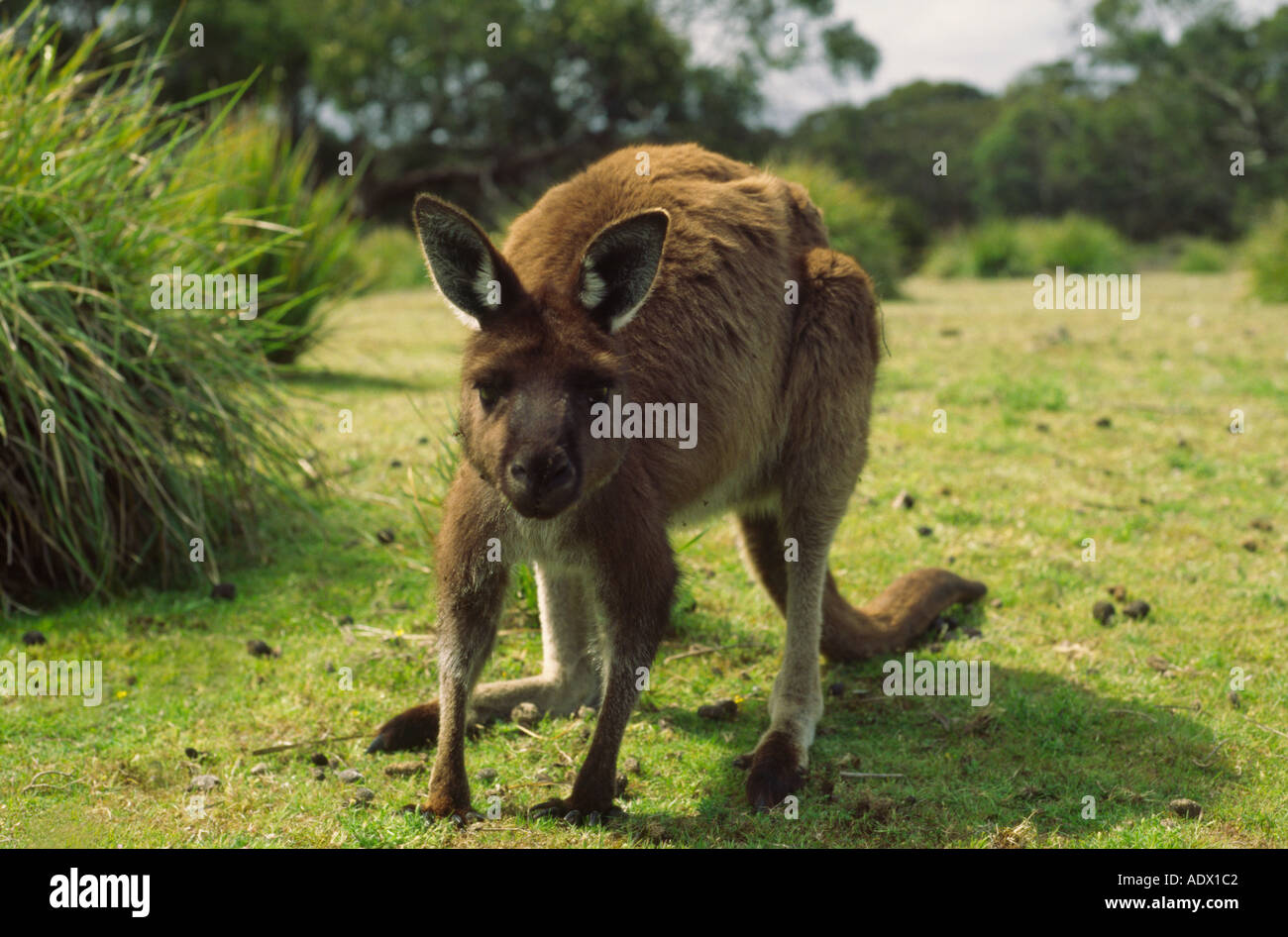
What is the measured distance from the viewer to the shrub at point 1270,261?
14.7m

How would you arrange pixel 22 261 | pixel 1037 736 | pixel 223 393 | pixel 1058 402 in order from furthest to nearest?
pixel 1058 402, pixel 223 393, pixel 22 261, pixel 1037 736

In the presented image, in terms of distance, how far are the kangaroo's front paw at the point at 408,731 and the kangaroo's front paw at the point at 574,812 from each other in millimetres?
682

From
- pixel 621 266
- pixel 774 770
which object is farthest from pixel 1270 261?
pixel 621 266

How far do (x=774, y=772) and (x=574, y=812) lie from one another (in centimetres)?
71

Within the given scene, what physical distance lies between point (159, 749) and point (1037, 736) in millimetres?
3172

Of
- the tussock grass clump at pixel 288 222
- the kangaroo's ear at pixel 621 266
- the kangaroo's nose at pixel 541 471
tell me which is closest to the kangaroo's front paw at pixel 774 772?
the kangaroo's nose at pixel 541 471

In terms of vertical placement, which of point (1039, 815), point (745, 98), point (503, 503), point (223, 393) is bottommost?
point (1039, 815)

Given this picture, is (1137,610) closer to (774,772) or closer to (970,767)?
(970,767)

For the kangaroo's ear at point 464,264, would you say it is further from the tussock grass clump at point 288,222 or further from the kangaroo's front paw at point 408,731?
the tussock grass clump at point 288,222

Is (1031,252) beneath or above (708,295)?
above

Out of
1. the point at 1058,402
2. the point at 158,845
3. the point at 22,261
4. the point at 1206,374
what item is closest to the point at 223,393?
the point at 22,261

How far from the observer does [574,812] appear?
11.6 feet

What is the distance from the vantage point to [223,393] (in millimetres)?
5832

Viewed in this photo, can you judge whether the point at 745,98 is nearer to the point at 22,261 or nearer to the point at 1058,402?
the point at 1058,402
